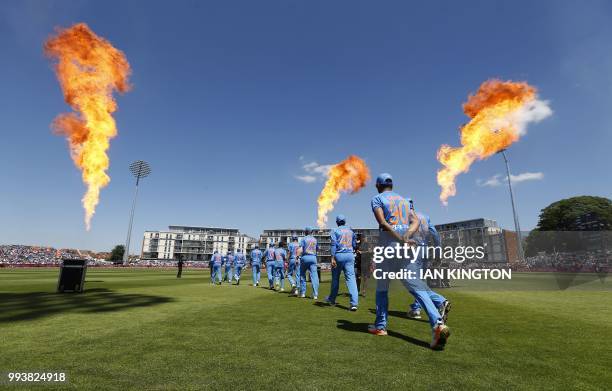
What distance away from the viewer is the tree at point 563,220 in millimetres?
57281

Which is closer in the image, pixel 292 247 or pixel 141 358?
pixel 141 358

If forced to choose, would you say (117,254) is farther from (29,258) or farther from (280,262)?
(280,262)

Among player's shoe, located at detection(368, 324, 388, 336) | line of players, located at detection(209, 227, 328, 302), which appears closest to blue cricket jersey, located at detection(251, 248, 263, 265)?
line of players, located at detection(209, 227, 328, 302)

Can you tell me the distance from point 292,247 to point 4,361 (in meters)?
10.8

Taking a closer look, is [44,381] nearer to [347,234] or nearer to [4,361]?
[4,361]

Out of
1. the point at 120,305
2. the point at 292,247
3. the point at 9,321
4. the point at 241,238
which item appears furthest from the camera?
the point at 241,238

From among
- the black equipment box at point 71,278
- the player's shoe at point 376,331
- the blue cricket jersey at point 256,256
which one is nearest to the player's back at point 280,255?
the blue cricket jersey at point 256,256

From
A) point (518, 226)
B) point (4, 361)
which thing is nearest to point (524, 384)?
point (4, 361)

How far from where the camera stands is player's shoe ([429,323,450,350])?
3686 mm

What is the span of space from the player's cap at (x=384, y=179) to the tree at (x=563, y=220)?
2553 inches

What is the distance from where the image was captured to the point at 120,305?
24.5 feet

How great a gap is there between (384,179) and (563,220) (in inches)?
Answer: 3192

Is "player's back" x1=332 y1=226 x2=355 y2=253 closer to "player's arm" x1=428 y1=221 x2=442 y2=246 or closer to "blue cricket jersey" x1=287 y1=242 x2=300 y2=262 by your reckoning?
"player's arm" x1=428 y1=221 x2=442 y2=246

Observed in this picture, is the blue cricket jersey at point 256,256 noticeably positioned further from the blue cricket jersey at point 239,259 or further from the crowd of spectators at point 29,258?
the crowd of spectators at point 29,258
